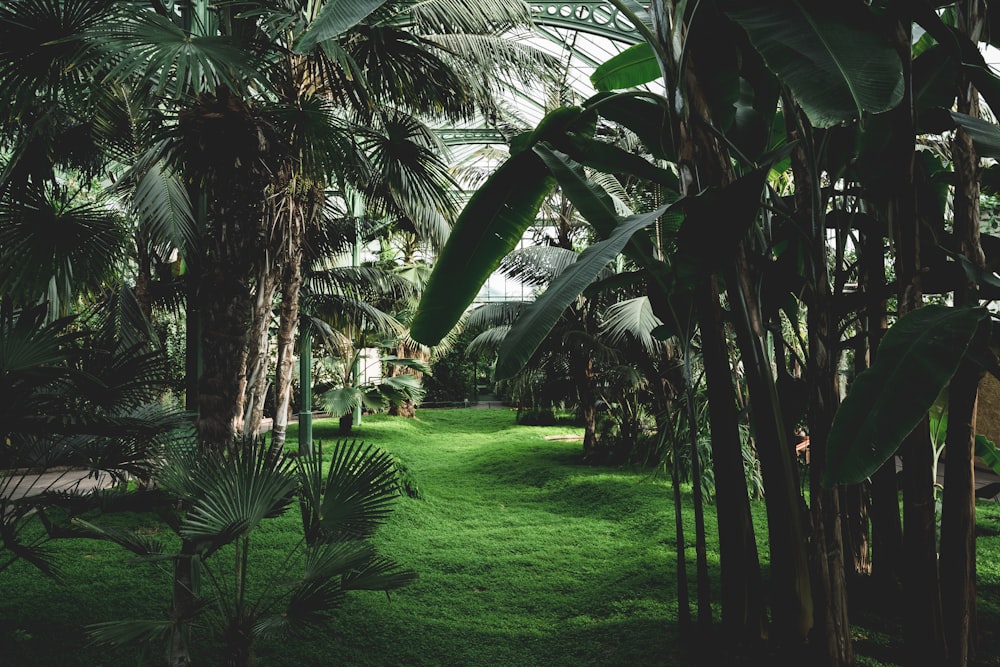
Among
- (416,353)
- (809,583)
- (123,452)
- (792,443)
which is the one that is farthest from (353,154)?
(416,353)

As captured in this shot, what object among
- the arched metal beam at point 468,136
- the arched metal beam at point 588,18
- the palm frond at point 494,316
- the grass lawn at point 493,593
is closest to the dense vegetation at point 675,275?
the grass lawn at point 493,593

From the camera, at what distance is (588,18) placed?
1200 centimetres

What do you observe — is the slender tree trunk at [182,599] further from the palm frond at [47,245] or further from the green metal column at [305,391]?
the green metal column at [305,391]

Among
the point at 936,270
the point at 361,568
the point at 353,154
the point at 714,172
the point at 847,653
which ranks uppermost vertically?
the point at 353,154

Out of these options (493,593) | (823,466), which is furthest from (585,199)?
(493,593)

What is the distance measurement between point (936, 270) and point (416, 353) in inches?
610

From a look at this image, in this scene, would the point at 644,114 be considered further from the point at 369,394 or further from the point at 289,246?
the point at 369,394

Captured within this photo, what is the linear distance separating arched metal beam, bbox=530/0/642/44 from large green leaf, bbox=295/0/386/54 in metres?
10.4

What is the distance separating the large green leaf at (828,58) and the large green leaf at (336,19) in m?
1.12

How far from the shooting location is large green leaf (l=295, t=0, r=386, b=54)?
205 centimetres

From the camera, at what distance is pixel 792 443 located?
2.53 m

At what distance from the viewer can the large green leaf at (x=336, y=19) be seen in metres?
2.05

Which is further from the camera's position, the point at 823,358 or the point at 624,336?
the point at 624,336

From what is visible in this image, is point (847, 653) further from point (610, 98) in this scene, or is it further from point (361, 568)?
point (610, 98)
